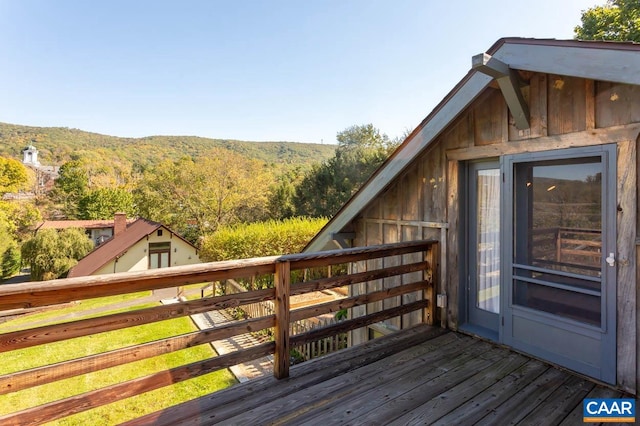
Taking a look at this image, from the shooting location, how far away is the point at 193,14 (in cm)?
1250


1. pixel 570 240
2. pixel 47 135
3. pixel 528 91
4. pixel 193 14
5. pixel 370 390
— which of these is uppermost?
pixel 47 135

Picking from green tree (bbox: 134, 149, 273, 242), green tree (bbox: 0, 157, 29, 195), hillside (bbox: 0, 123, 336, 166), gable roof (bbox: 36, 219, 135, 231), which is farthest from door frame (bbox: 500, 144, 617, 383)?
green tree (bbox: 0, 157, 29, 195)

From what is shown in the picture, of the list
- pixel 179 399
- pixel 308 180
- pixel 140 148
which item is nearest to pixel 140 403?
pixel 179 399

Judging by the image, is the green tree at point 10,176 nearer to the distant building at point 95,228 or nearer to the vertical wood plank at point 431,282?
the distant building at point 95,228

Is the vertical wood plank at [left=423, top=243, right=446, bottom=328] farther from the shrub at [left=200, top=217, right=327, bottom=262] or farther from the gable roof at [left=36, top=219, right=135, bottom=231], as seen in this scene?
the gable roof at [left=36, top=219, right=135, bottom=231]

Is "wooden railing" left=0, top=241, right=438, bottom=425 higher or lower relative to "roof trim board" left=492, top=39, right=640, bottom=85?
lower

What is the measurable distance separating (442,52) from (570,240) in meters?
8.65

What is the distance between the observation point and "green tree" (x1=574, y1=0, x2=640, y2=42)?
508 inches

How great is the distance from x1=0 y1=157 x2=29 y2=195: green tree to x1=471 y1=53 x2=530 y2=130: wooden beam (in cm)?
4153

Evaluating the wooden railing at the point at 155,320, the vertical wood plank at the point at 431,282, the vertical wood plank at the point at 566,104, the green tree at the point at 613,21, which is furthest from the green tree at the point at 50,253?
the green tree at the point at 613,21

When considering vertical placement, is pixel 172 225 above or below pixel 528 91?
below

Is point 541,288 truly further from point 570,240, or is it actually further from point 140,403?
point 140,403

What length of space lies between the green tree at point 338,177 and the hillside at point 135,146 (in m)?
17.9

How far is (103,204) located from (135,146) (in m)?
15.7
